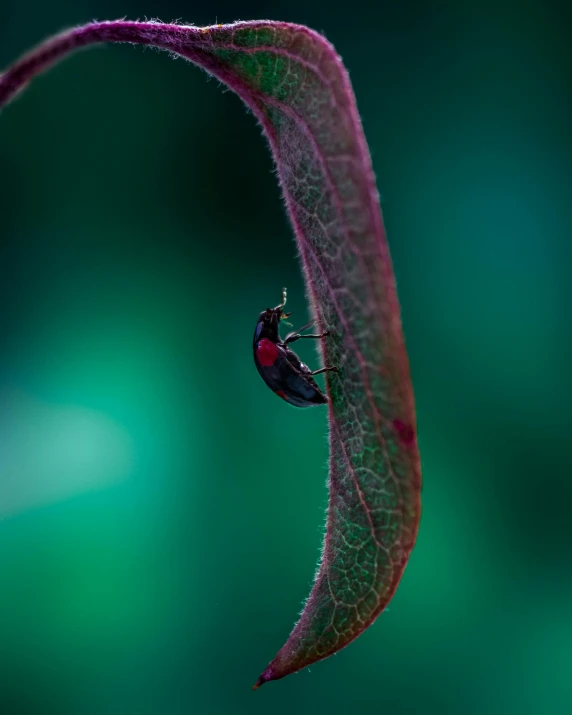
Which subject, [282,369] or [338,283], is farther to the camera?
[282,369]

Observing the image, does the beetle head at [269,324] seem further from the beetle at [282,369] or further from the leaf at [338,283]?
the leaf at [338,283]

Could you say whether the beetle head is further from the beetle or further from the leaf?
the leaf

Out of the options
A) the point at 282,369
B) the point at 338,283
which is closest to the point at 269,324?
the point at 282,369

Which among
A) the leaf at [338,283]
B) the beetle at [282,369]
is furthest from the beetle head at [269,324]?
the leaf at [338,283]

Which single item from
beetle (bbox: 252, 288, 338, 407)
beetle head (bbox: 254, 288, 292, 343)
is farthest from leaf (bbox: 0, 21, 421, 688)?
beetle head (bbox: 254, 288, 292, 343)

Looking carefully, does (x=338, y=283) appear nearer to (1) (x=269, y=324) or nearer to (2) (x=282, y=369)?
(2) (x=282, y=369)
